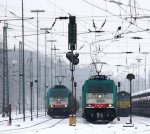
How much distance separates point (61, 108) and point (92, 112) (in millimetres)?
13253

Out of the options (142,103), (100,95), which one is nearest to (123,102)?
(142,103)

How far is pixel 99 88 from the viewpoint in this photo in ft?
131

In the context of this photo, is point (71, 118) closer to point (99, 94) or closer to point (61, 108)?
point (99, 94)

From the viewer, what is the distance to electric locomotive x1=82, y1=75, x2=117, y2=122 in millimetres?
39719

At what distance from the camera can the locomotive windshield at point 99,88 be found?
131ft

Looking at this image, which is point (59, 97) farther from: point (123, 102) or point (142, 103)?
point (142, 103)

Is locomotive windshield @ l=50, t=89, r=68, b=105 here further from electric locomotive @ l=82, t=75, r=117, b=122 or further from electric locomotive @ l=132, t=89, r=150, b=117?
electric locomotive @ l=82, t=75, r=117, b=122

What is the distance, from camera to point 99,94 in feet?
131

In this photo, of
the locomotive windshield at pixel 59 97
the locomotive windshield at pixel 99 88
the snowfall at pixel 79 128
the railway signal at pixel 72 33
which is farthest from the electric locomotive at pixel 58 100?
the railway signal at pixel 72 33

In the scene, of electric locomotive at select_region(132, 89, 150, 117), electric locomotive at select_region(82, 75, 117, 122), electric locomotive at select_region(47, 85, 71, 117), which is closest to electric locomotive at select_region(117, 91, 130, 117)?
electric locomotive at select_region(132, 89, 150, 117)

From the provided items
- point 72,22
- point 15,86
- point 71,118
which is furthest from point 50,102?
point 15,86

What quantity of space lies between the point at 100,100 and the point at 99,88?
0.98 m

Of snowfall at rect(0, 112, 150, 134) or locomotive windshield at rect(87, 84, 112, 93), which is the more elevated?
locomotive windshield at rect(87, 84, 112, 93)

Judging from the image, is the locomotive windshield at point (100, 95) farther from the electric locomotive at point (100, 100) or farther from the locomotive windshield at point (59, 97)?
the locomotive windshield at point (59, 97)
